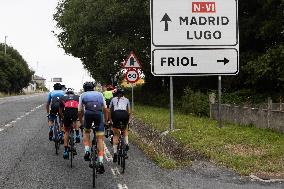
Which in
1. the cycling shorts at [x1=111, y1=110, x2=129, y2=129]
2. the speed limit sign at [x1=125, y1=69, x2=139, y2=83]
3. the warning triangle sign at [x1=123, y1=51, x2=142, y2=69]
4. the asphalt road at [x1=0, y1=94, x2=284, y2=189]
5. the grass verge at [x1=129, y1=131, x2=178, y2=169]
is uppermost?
the warning triangle sign at [x1=123, y1=51, x2=142, y2=69]

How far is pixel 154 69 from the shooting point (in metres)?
17.2

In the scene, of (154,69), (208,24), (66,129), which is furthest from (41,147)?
(208,24)

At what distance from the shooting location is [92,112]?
10.4 metres

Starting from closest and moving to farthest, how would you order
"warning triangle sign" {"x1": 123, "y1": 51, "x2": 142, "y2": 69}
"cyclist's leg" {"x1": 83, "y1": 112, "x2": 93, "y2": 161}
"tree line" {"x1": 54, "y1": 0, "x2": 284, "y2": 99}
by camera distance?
"cyclist's leg" {"x1": 83, "y1": 112, "x2": 93, "y2": 161}
"warning triangle sign" {"x1": 123, "y1": 51, "x2": 142, "y2": 69}
"tree line" {"x1": 54, "y1": 0, "x2": 284, "y2": 99}

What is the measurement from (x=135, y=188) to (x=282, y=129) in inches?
324

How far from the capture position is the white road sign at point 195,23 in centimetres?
1717

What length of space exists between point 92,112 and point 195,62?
7.67 meters

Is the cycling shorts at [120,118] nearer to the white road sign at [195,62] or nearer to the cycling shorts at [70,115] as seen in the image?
the cycling shorts at [70,115]

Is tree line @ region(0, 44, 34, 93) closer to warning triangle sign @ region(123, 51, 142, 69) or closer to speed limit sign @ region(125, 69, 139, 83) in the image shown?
speed limit sign @ region(125, 69, 139, 83)

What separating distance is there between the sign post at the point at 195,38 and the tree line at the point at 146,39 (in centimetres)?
869

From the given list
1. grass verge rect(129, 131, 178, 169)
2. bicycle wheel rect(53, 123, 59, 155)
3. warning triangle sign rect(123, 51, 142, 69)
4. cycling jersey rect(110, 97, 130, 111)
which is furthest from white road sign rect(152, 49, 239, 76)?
warning triangle sign rect(123, 51, 142, 69)

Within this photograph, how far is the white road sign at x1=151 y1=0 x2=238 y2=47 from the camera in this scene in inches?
676

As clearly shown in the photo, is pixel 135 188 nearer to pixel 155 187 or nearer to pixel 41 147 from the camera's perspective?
pixel 155 187

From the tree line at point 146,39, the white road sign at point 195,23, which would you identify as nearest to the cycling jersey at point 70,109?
the white road sign at point 195,23
